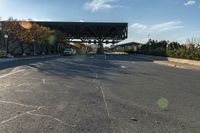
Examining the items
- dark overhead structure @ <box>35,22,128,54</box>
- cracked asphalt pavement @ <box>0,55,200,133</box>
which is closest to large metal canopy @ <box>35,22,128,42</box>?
dark overhead structure @ <box>35,22,128,54</box>

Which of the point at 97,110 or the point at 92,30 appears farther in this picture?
the point at 92,30

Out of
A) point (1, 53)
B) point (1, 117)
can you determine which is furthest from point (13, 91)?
point (1, 53)

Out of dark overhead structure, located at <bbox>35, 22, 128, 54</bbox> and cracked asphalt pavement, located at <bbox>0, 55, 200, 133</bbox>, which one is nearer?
cracked asphalt pavement, located at <bbox>0, 55, 200, 133</bbox>

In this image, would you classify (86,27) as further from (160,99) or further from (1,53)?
(160,99)

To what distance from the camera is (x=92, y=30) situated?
122m

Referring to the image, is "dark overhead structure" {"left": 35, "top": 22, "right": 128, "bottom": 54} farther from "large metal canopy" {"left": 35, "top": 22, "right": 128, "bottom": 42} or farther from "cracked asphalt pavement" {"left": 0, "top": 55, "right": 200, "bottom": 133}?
"cracked asphalt pavement" {"left": 0, "top": 55, "right": 200, "bottom": 133}

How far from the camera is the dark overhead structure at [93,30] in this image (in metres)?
116

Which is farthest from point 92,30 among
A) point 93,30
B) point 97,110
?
point 97,110

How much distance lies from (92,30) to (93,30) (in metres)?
0.34

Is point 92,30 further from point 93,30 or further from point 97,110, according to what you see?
point 97,110

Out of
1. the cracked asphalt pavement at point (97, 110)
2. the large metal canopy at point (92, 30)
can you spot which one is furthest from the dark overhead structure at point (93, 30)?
the cracked asphalt pavement at point (97, 110)

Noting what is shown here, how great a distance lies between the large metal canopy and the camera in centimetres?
11550

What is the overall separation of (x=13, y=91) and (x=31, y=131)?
6540 millimetres

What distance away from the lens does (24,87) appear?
15031 millimetres
